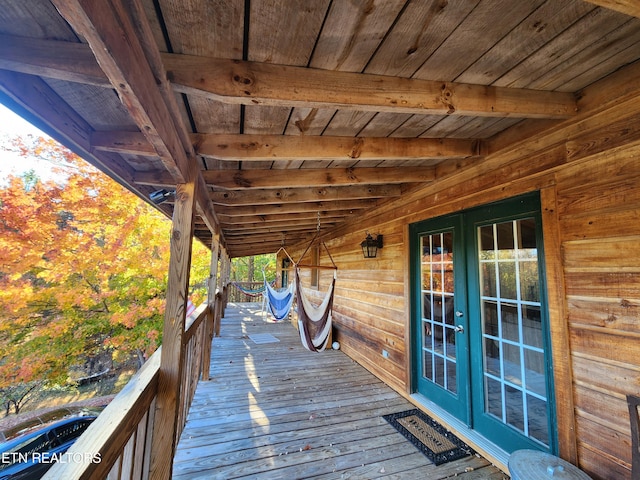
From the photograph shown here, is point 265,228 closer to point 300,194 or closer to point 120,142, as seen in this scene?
point 300,194

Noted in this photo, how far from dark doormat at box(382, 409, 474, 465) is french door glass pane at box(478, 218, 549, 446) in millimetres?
379

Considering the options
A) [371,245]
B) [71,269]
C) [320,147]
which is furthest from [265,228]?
[71,269]

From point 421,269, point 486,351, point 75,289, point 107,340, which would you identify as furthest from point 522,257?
point 107,340

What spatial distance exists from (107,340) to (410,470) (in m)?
8.42

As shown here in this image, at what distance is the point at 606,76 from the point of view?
142 centimetres

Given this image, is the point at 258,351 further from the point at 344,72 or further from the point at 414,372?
the point at 344,72

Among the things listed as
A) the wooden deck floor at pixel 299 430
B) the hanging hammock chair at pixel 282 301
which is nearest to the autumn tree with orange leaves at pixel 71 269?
the hanging hammock chair at pixel 282 301

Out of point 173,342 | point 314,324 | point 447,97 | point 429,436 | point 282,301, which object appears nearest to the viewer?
point 447,97

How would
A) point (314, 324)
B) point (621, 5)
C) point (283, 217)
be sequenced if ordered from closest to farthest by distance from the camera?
point (621, 5)
point (314, 324)
point (283, 217)

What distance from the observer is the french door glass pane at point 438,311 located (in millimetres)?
2594

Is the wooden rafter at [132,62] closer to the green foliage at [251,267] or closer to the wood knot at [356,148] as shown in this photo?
the wood knot at [356,148]

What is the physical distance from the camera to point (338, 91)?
1214mm

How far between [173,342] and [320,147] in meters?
1.47

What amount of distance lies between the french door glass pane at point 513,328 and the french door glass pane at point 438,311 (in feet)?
1.16
